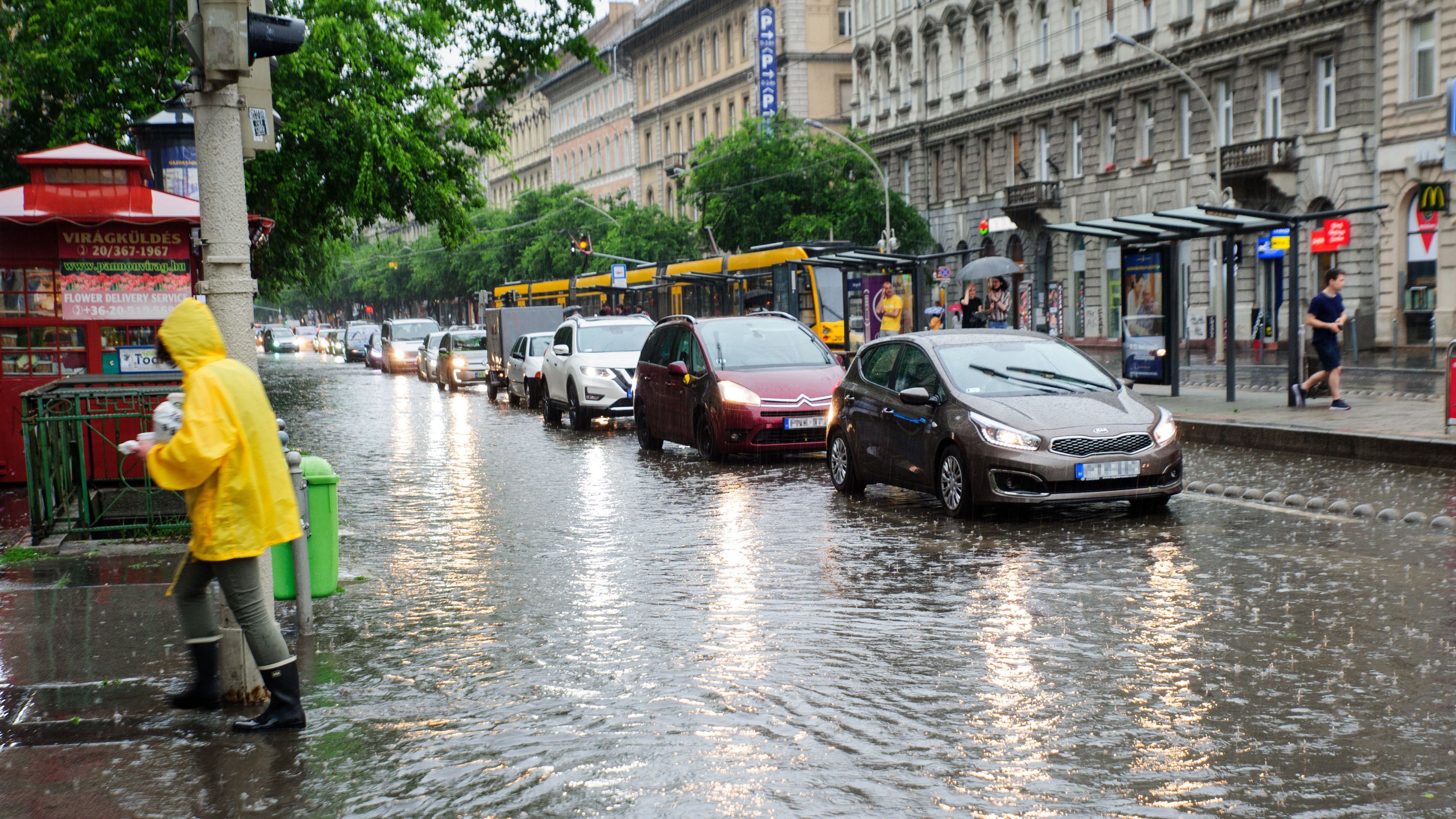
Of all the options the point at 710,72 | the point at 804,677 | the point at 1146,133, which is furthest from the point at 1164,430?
the point at 710,72

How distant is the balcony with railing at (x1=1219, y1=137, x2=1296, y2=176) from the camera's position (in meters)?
39.2

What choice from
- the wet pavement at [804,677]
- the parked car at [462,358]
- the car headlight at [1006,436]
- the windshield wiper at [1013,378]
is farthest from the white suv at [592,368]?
the parked car at [462,358]

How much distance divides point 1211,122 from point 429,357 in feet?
69.5

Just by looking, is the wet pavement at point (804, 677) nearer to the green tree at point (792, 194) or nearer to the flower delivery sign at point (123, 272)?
the flower delivery sign at point (123, 272)

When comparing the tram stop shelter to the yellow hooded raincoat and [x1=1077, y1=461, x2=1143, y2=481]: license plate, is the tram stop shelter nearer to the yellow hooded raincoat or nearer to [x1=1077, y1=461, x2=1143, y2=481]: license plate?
[x1=1077, y1=461, x2=1143, y2=481]: license plate

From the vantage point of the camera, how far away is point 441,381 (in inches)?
1599

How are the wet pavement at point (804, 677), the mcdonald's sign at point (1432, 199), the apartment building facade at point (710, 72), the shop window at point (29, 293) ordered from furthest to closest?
the apartment building facade at point (710, 72)
the mcdonald's sign at point (1432, 199)
the shop window at point (29, 293)
the wet pavement at point (804, 677)

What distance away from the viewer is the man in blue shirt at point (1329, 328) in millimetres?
18156

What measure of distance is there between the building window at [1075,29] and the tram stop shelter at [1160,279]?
88.9 feet

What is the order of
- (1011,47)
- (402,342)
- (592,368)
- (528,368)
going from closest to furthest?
(592,368), (528,368), (402,342), (1011,47)

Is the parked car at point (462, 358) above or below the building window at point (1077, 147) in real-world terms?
below

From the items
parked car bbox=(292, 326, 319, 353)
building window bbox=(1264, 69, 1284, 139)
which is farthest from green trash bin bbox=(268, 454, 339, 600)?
parked car bbox=(292, 326, 319, 353)

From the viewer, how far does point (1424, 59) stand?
35.8 metres

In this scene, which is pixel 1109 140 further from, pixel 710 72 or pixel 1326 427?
pixel 710 72
